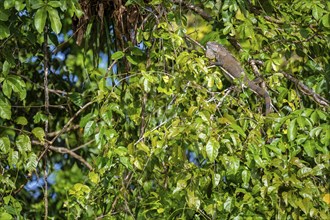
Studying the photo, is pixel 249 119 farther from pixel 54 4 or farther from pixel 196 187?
pixel 54 4

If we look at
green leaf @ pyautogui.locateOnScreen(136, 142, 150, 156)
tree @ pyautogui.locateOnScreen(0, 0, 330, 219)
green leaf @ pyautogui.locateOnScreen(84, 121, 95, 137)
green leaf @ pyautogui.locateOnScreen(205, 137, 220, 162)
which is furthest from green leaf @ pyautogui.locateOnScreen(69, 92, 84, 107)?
green leaf @ pyautogui.locateOnScreen(205, 137, 220, 162)

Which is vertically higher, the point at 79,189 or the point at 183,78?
the point at 183,78

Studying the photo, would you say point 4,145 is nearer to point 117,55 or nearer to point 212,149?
point 117,55

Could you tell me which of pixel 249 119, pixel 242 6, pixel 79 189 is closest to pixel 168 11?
pixel 242 6

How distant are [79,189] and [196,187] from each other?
396mm

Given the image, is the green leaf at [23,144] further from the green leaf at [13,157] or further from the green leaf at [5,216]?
the green leaf at [5,216]

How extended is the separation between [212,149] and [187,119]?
155mm

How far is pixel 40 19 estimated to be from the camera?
2.21 meters

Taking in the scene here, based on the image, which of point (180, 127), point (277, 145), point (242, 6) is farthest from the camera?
point (242, 6)

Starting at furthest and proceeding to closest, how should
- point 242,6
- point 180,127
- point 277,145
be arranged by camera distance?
point 242,6 < point 277,145 < point 180,127

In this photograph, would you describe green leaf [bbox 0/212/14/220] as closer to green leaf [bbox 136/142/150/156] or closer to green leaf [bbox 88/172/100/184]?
green leaf [bbox 88/172/100/184]

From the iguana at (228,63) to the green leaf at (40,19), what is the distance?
573mm

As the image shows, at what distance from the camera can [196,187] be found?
7.32 ft

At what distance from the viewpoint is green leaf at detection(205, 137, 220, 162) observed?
6.86 ft
